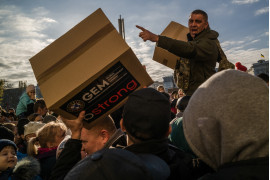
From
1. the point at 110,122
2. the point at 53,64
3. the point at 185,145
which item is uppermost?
the point at 53,64

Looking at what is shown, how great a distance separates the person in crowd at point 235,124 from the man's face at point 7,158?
8.41ft

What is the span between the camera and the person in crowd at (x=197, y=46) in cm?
253

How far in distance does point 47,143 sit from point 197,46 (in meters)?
2.39

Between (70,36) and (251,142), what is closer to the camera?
(251,142)

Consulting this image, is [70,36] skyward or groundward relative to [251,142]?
skyward

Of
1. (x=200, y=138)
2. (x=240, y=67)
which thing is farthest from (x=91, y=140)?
(x=240, y=67)

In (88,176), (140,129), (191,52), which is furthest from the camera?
(191,52)

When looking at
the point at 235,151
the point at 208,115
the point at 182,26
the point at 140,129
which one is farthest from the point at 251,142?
the point at 182,26

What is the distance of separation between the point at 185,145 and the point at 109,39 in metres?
1.34

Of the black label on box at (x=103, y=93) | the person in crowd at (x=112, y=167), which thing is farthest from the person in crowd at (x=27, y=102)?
the person in crowd at (x=112, y=167)

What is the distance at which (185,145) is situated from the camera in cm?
229

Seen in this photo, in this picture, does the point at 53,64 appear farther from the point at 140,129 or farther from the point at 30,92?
the point at 30,92

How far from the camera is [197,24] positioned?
2.87m

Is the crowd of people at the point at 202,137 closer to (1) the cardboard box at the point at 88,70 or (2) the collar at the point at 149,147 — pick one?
(2) the collar at the point at 149,147
